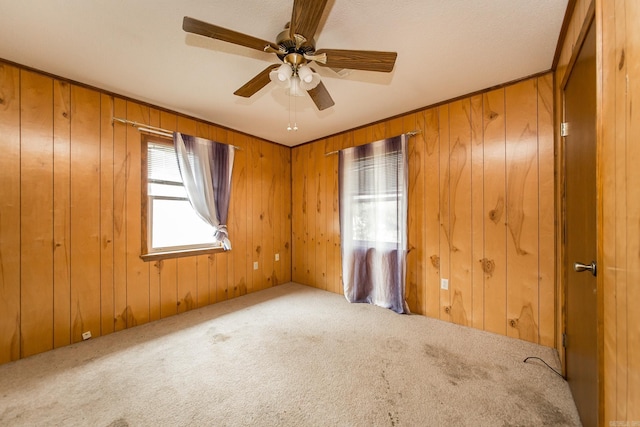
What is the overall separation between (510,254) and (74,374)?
11.9 feet

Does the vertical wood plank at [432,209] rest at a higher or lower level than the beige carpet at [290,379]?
higher

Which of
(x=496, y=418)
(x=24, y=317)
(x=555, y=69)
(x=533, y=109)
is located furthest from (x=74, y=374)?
(x=555, y=69)

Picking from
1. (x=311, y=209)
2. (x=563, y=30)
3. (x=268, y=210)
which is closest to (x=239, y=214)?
(x=268, y=210)

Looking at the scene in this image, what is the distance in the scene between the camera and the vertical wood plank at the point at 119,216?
2.42m

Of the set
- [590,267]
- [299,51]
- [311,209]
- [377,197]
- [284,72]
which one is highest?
[299,51]

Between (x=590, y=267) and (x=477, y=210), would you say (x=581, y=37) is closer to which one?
(x=590, y=267)

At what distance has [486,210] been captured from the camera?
2.34 meters

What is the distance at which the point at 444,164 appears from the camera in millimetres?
2590

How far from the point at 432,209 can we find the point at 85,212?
3.45 metres

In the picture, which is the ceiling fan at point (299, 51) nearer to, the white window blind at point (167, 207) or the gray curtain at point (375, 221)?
the gray curtain at point (375, 221)

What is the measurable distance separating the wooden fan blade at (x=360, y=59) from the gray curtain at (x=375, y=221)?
1.47 metres

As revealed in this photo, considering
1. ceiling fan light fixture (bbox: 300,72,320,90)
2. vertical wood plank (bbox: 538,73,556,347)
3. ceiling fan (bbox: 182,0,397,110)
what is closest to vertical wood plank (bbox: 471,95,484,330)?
vertical wood plank (bbox: 538,73,556,347)

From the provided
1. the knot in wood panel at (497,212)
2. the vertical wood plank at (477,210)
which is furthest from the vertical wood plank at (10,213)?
the knot in wood panel at (497,212)

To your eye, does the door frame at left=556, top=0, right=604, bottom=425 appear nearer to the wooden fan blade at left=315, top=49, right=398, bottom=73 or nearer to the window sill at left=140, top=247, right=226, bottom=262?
the wooden fan blade at left=315, top=49, right=398, bottom=73
